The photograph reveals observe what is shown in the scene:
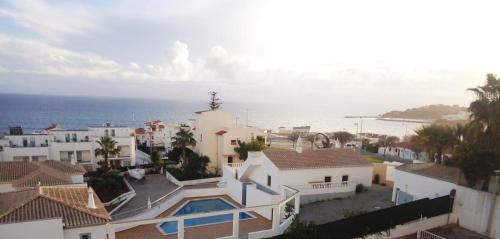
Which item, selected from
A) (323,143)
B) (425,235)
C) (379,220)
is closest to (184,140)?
(323,143)

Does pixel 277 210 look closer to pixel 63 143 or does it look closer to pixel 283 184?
pixel 283 184

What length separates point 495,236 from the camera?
1622cm

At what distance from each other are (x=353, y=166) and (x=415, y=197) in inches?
237

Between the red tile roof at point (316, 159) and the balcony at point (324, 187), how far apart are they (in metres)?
1.40

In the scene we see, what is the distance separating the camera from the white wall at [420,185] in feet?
60.4

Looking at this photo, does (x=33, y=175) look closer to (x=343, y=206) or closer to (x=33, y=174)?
(x=33, y=174)

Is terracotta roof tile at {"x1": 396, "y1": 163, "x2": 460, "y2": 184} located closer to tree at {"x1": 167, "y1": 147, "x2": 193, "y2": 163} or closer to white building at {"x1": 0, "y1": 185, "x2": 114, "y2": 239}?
white building at {"x1": 0, "y1": 185, "x2": 114, "y2": 239}

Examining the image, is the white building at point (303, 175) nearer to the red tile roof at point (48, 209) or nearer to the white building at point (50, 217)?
the white building at point (50, 217)

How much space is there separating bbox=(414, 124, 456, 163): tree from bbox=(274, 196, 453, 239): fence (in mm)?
10879

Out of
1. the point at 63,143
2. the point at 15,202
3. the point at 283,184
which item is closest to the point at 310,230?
the point at 283,184

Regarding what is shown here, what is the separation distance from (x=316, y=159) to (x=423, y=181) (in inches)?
312

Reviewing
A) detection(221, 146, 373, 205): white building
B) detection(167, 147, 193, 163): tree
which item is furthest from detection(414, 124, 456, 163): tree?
detection(167, 147, 193, 163): tree

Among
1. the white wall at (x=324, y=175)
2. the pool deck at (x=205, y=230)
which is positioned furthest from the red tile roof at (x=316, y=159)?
the pool deck at (x=205, y=230)

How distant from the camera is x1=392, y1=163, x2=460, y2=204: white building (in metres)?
18.4
